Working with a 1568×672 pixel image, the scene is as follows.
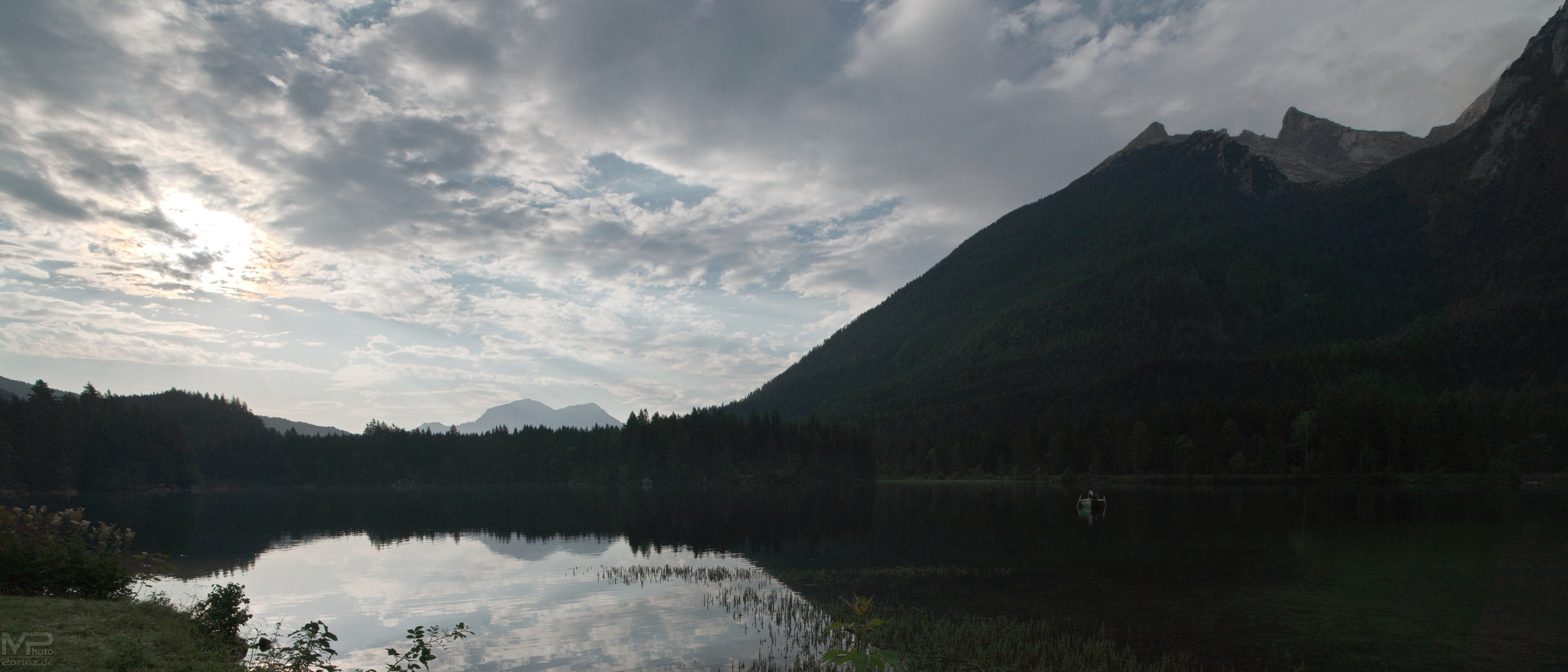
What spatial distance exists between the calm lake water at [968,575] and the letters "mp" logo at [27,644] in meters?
10.4

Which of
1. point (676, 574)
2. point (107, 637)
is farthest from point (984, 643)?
point (107, 637)

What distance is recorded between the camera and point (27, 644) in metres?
13.2

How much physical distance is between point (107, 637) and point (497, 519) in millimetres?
69682

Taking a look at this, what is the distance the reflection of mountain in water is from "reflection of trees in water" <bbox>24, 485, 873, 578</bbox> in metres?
0.83

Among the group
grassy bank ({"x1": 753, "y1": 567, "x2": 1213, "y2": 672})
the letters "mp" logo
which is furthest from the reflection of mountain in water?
the letters "mp" logo

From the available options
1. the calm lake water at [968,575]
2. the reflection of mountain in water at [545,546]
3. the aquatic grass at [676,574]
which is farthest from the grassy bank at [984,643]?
the reflection of mountain in water at [545,546]

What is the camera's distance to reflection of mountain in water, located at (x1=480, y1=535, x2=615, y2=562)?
5000 centimetres

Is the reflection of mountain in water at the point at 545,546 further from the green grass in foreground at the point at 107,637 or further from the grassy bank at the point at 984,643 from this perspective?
the green grass in foreground at the point at 107,637

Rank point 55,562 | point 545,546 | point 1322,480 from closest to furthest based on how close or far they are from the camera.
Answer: point 55,562 < point 545,546 < point 1322,480

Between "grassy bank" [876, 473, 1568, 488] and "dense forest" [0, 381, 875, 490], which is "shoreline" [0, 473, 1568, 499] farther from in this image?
"dense forest" [0, 381, 875, 490]

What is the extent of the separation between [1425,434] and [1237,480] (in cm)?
2991

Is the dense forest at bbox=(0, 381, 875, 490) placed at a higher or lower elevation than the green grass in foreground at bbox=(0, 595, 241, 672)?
higher

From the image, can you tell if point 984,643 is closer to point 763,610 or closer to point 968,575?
point 763,610

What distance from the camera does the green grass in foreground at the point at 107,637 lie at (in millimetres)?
13031
